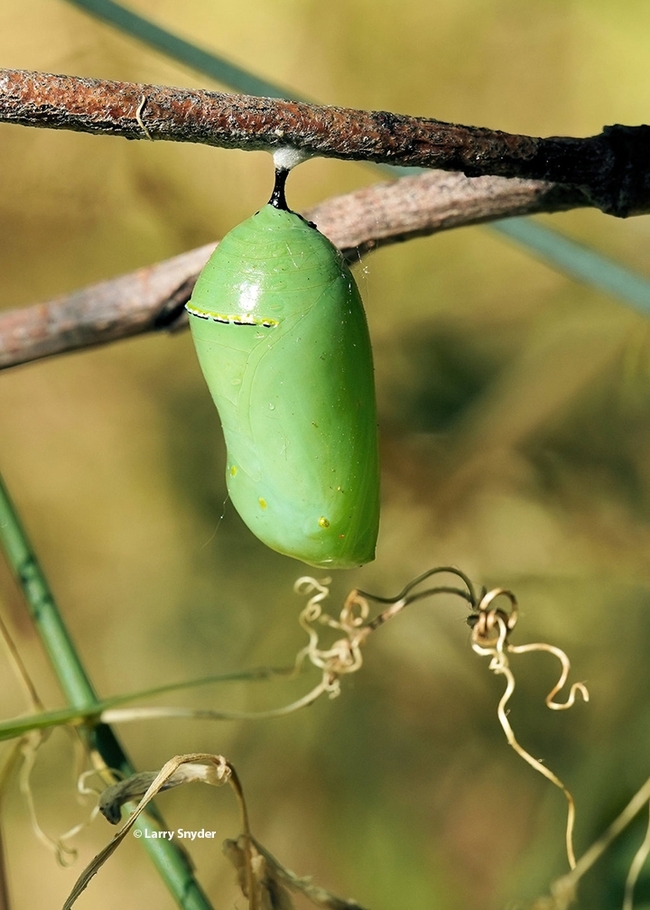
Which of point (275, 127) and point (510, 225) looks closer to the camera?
point (275, 127)

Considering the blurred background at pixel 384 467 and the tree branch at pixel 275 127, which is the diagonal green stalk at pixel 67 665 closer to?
the tree branch at pixel 275 127

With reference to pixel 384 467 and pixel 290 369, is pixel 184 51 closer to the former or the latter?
pixel 290 369

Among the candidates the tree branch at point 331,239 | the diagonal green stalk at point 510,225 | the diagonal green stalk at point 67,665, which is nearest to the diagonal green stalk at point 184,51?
the diagonal green stalk at point 510,225

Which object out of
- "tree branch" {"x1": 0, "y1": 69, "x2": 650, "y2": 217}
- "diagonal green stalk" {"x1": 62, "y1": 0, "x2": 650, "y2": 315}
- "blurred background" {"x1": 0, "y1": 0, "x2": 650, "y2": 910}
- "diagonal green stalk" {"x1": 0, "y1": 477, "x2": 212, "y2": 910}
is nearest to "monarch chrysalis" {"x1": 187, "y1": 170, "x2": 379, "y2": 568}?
"tree branch" {"x1": 0, "y1": 69, "x2": 650, "y2": 217}

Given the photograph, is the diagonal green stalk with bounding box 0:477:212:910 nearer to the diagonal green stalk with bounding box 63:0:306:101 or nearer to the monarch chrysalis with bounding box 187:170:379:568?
the monarch chrysalis with bounding box 187:170:379:568

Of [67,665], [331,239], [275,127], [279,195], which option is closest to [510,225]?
[331,239]

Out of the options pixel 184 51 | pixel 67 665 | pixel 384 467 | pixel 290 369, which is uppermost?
pixel 184 51

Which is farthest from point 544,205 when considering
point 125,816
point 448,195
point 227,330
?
point 125,816
